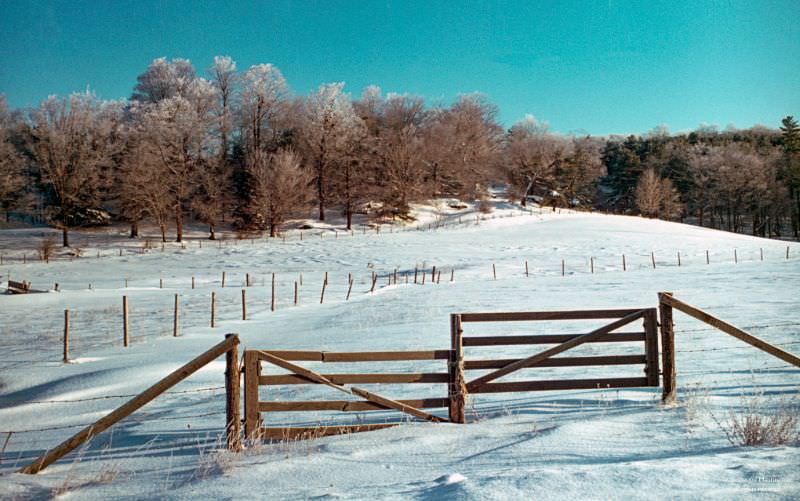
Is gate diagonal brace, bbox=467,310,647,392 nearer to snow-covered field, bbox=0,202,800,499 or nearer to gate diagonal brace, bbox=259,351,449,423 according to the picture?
snow-covered field, bbox=0,202,800,499

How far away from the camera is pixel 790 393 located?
7375mm

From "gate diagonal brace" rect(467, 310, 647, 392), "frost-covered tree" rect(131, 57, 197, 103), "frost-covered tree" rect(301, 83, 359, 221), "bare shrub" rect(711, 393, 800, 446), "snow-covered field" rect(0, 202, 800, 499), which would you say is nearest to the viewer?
"snow-covered field" rect(0, 202, 800, 499)

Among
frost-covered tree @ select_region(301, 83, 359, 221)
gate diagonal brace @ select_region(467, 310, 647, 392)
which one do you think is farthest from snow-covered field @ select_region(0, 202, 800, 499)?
frost-covered tree @ select_region(301, 83, 359, 221)

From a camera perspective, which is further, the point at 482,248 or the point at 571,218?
the point at 571,218

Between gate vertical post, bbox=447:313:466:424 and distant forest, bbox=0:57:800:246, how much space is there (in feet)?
180

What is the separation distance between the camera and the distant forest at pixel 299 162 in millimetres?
57812

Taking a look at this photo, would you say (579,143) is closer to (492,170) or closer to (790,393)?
(492,170)

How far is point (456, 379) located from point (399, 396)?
216 centimetres

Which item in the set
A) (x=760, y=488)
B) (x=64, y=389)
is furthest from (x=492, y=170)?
(x=760, y=488)

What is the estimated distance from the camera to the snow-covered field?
4754mm

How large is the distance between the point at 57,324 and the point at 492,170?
68.6 metres

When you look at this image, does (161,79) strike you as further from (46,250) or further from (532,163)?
(532,163)

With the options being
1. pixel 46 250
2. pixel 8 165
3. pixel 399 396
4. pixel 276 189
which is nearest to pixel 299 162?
pixel 276 189

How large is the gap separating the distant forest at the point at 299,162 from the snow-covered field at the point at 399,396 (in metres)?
28.7
